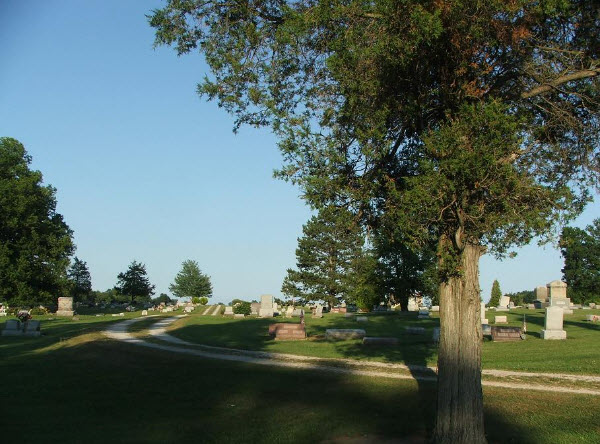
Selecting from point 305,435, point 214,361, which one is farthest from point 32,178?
point 305,435

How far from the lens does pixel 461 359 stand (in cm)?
813

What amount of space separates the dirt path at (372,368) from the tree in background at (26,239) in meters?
29.5

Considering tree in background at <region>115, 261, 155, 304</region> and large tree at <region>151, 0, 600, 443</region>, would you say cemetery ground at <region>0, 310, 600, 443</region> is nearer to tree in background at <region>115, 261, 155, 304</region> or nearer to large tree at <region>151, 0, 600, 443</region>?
large tree at <region>151, 0, 600, 443</region>

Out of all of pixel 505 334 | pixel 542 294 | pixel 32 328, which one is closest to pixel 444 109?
pixel 505 334

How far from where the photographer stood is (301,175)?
9.03 m

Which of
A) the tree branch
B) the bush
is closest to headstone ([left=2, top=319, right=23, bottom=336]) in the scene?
the bush

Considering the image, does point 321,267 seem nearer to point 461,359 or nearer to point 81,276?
point 81,276

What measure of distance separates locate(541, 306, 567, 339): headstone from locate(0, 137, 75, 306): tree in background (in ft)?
135

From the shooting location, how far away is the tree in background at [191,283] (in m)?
100

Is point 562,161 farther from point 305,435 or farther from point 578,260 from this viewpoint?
point 578,260

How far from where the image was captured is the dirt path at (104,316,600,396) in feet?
43.6

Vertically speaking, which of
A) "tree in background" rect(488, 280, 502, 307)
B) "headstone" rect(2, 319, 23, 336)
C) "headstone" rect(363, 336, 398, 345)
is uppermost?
"tree in background" rect(488, 280, 502, 307)

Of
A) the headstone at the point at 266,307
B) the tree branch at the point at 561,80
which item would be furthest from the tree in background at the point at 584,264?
the tree branch at the point at 561,80

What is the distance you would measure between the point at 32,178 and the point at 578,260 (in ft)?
217
